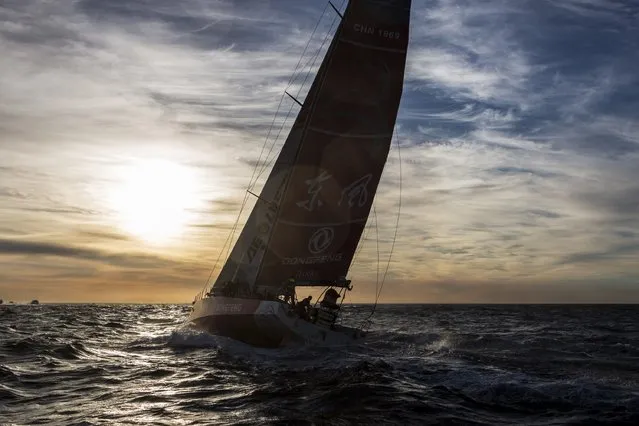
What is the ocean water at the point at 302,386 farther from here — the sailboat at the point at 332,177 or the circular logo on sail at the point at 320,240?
the circular logo on sail at the point at 320,240

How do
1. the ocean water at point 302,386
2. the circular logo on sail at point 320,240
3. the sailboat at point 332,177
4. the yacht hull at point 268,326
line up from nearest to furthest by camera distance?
1. the ocean water at point 302,386
2. the yacht hull at point 268,326
3. the sailboat at point 332,177
4. the circular logo on sail at point 320,240

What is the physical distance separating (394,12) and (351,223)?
865 centimetres

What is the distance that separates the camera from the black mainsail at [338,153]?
21.5 metres

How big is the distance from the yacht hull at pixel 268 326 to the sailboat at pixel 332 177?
80 millimetres

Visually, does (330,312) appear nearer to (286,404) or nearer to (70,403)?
(286,404)

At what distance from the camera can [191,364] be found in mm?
17016

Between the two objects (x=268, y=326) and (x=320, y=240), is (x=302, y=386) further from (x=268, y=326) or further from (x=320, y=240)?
(x=320, y=240)

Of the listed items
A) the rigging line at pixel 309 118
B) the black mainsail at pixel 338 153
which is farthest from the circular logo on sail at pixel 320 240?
the rigging line at pixel 309 118

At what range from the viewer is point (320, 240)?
22703 millimetres

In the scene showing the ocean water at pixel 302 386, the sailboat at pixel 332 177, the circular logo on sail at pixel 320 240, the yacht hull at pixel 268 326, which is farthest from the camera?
the circular logo on sail at pixel 320 240

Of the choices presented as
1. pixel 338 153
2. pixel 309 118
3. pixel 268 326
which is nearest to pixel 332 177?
pixel 338 153

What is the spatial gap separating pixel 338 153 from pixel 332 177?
968 mm

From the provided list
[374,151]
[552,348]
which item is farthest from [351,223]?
[552,348]

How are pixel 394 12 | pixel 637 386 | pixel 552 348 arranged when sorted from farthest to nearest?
pixel 552 348, pixel 394 12, pixel 637 386
